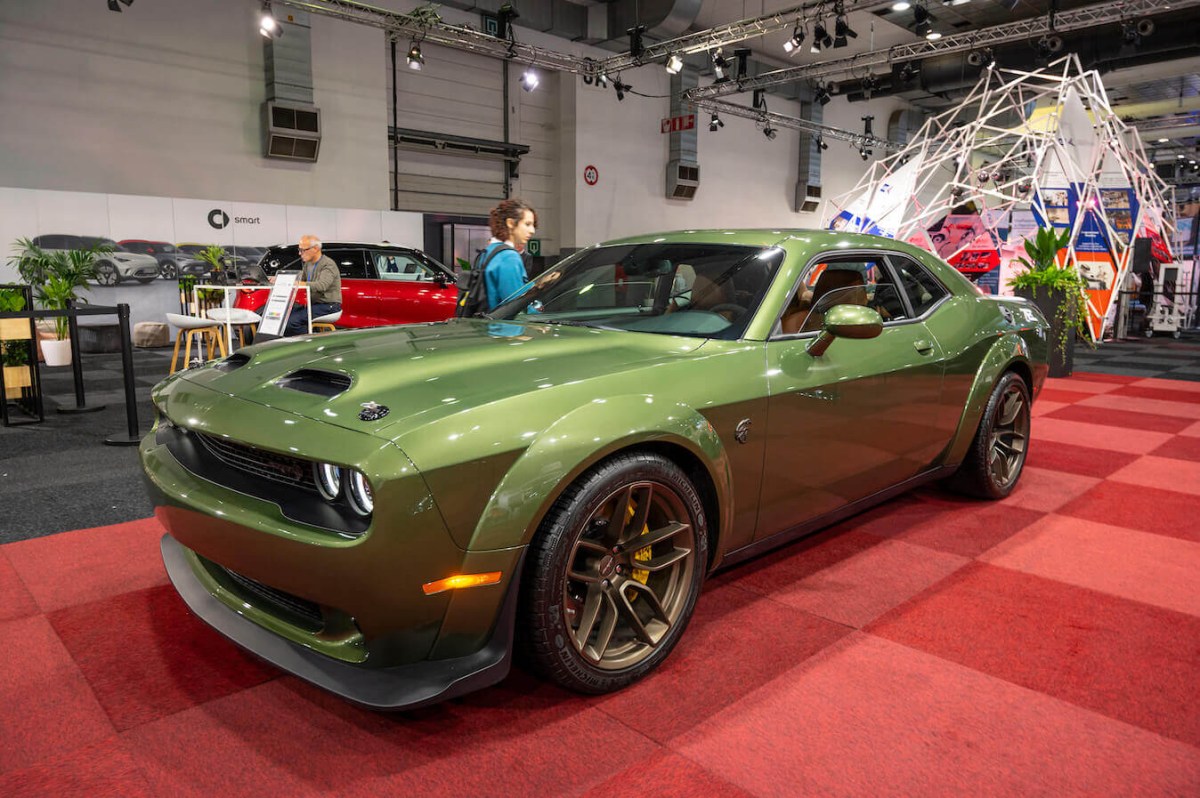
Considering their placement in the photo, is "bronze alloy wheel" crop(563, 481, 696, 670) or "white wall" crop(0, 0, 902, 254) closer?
"bronze alloy wheel" crop(563, 481, 696, 670)

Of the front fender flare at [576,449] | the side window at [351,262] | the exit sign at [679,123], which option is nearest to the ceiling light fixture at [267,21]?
the side window at [351,262]

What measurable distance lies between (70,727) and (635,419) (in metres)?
1.63

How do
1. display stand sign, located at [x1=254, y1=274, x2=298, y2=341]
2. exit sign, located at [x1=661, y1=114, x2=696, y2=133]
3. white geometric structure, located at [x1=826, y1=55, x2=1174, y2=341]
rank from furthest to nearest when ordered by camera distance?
→ exit sign, located at [x1=661, y1=114, x2=696, y2=133] → white geometric structure, located at [x1=826, y1=55, x2=1174, y2=341] → display stand sign, located at [x1=254, y1=274, x2=298, y2=341]

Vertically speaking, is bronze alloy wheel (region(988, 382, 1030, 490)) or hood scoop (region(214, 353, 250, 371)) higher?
hood scoop (region(214, 353, 250, 371))

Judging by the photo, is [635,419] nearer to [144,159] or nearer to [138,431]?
[138,431]

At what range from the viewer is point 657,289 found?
9.53 ft

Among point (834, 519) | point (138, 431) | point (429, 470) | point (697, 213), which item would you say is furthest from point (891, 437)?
point (697, 213)

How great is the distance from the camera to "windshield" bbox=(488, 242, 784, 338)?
8.63 feet

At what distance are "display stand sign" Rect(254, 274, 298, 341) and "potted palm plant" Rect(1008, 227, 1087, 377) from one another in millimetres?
7953

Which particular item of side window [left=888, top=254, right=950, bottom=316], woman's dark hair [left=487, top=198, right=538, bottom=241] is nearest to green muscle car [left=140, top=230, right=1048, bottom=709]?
side window [left=888, top=254, right=950, bottom=316]

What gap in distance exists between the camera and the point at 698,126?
1884 centimetres

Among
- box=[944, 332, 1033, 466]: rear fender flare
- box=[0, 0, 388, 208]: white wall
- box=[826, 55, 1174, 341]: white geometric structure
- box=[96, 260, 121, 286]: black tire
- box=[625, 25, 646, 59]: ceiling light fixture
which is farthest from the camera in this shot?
box=[625, 25, 646, 59]: ceiling light fixture

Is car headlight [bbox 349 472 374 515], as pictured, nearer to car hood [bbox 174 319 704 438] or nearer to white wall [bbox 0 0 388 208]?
car hood [bbox 174 319 704 438]

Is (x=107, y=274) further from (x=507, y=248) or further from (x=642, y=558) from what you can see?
(x=642, y=558)
